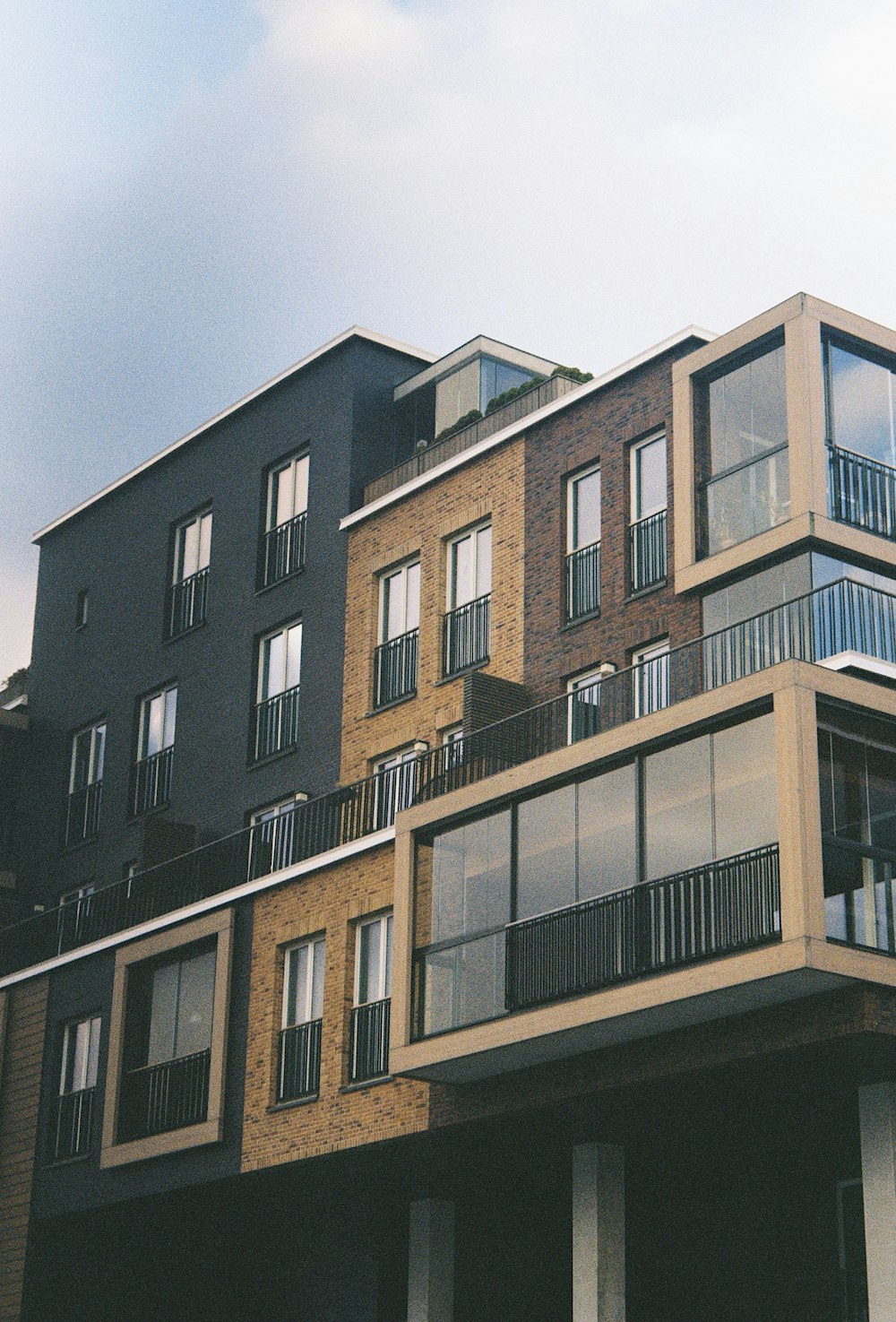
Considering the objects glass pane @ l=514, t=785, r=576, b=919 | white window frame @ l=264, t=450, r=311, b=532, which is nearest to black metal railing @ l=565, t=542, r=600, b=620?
glass pane @ l=514, t=785, r=576, b=919

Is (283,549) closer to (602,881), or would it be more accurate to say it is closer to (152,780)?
(152,780)

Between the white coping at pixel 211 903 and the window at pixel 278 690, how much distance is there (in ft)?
9.45

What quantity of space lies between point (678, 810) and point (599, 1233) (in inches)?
240

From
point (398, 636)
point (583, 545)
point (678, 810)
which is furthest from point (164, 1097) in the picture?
point (678, 810)

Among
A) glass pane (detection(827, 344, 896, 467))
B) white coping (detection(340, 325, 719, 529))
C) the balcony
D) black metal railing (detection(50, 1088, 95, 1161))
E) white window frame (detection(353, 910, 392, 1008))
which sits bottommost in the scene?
black metal railing (detection(50, 1088, 95, 1161))

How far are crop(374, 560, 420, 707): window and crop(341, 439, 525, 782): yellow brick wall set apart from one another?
153mm

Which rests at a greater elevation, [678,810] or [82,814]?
[82,814]

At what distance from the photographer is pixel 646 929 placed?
2469 centimetres

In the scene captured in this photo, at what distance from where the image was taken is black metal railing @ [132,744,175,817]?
38.9 m

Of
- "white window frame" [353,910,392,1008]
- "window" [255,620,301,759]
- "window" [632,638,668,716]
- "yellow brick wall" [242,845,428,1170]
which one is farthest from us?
"window" [255,620,301,759]

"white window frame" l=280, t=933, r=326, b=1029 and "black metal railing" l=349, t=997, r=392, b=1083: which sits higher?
"white window frame" l=280, t=933, r=326, b=1029

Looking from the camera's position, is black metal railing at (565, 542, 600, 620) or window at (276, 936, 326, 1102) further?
window at (276, 936, 326, 1102)

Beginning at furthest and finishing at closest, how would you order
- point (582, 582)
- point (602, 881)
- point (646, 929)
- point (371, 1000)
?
point (582, 582)
point (371, 1000)
point (602, 881)
point (646, 929)

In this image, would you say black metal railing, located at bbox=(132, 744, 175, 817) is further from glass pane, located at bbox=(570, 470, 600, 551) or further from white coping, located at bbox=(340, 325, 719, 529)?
glass pane, located at bbox=(570, 470, 600, 551)
